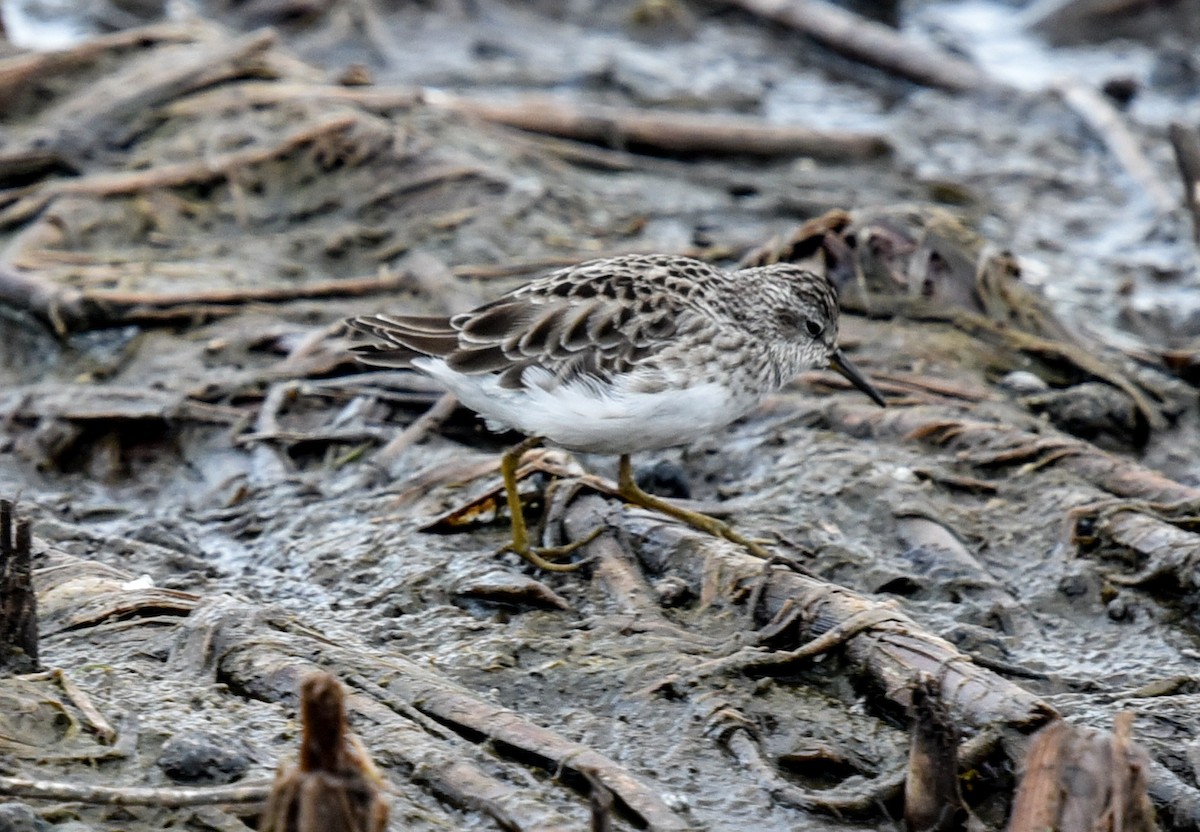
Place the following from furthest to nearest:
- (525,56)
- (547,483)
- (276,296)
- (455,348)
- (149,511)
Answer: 1. (525,56)
2. (276,296)
3. (149,511)
4. (547,483)
5. (455,348)

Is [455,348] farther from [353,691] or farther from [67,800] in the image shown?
[67,800]

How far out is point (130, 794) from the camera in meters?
3.89

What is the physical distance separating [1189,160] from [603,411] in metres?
4.98

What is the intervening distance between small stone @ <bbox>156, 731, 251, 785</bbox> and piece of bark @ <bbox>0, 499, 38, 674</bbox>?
1.90 ft

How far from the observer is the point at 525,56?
13070 millimetres

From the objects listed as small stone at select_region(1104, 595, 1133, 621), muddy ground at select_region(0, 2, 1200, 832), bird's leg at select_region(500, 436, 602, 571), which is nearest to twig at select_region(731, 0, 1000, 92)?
muddy ground at select_region(0, 2, 1200, 832)

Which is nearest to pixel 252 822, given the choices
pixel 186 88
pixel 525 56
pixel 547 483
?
pixel 547 483

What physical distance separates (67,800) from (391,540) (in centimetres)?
229

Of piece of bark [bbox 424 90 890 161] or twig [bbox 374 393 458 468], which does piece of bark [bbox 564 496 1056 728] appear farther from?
piece of bark [bbox 424 90 890 161]

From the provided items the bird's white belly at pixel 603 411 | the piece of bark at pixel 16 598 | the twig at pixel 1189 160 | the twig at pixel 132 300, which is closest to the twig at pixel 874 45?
the twig at pixel 1189 160

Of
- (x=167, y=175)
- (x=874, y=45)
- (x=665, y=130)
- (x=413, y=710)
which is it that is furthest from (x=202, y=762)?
(x=874, y=45)

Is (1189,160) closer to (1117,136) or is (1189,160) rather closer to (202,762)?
(1117,136)

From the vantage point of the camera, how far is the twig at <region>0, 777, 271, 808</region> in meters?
3.85

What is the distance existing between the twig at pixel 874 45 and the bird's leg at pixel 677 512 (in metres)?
7.36
